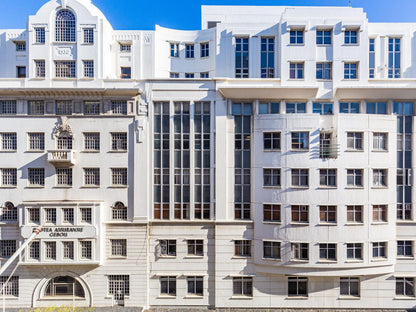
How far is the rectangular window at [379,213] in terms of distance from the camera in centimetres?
2466

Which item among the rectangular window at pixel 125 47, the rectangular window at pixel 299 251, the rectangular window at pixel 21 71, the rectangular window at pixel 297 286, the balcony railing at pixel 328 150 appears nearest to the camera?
the balcony railing at pixel 328 150

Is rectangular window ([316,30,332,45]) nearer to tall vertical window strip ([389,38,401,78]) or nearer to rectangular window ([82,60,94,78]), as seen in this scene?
tall vertical window strip ([389,38,401,78])

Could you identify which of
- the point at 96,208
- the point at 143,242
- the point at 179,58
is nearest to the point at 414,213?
the point at 143,242

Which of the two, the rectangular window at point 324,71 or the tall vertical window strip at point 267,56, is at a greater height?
the tall vertical window strip at point 267,56

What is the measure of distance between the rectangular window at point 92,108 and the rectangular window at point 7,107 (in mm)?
7197

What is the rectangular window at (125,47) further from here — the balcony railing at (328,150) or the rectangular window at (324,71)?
the balcony railing at (328,150)

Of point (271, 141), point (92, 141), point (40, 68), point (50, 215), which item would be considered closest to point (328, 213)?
point (271, 141)

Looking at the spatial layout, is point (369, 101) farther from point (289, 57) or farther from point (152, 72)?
point (152, 72)

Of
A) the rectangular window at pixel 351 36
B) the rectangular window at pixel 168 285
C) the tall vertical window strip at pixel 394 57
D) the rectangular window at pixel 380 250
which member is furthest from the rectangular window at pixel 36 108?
the tall vertical window strip at pixel 394 57

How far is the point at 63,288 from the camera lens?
84.4ft

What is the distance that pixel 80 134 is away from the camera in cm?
2561

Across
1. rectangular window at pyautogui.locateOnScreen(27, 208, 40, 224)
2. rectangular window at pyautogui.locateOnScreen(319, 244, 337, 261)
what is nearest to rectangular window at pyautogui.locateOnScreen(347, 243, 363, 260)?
rectangular window at pyautogui.locateOnScreen(319, 244, 337, 261)

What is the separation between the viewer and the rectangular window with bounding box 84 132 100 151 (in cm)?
2575

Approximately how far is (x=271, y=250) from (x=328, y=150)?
10922mm
